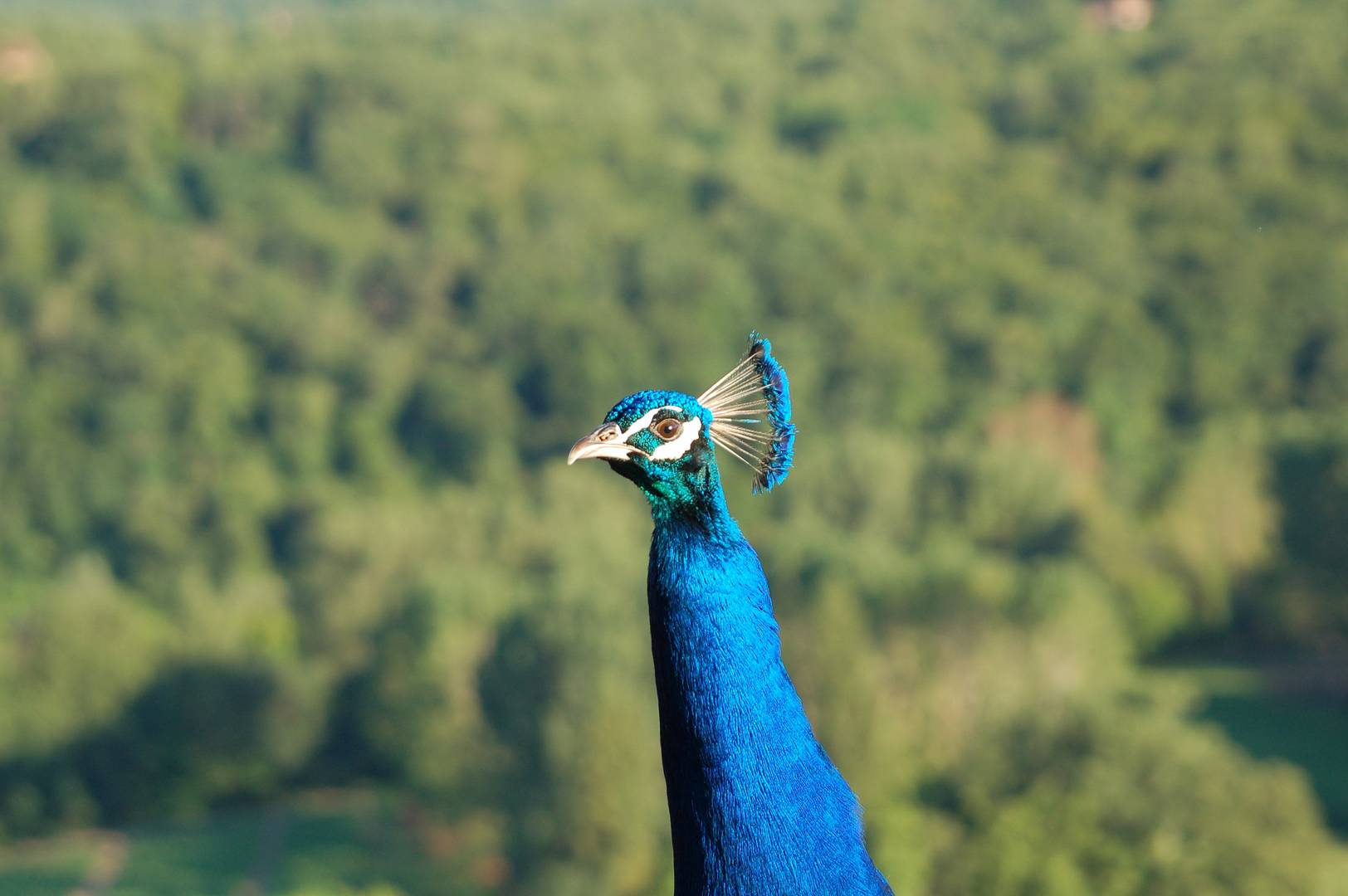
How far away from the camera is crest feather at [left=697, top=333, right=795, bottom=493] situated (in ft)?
9.93

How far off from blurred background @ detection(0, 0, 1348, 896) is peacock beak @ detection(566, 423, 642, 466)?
13.2 metres

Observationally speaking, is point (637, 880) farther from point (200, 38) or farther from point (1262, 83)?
point (200, 38)

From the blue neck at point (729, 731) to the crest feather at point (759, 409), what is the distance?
15cm

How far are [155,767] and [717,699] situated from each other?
34129mm

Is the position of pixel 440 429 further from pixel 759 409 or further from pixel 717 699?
pixel 717 699

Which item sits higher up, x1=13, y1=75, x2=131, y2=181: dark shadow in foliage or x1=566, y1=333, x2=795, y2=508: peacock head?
x1=13, y1=75, x2=131, y2=181: dark shadow in foliage

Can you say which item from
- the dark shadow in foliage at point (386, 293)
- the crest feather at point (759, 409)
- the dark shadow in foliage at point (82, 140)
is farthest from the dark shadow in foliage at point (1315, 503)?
the dark shadow in foliage at point (82, 140)

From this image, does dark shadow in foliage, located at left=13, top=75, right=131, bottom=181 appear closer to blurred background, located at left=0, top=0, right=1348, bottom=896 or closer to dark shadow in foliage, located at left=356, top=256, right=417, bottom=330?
blurred background, located at left=0, top=0, right=1348, bottom=896

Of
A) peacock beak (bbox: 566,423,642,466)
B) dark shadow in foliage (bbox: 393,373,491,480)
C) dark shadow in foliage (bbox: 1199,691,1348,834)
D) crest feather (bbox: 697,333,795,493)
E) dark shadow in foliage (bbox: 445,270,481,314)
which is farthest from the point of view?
dark shadow in foliage (bbox: 445,270,481,314)

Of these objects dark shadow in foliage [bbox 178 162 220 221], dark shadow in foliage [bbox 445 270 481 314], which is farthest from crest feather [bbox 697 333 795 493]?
dark shadow in foliage [bbox 178 162 220 221]

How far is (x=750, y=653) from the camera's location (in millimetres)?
2895

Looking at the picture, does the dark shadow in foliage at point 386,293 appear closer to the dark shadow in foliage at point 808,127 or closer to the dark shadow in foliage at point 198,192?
the dark shadow in foliage at point 198,192

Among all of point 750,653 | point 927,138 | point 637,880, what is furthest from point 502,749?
point 927,138

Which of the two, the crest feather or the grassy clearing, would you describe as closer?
the crest feather
